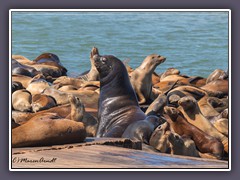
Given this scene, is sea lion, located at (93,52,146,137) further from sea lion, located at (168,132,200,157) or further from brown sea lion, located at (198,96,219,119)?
brown sea lion, located at (198,96,219,119)

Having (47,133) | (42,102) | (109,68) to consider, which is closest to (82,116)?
(109,68)

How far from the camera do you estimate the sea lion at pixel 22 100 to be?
19.8m

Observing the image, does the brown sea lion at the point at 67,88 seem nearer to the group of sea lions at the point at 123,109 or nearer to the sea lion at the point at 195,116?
the group of sea lions at the point at 123,109

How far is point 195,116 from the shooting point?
60.7 feet

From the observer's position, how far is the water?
83.6 ft

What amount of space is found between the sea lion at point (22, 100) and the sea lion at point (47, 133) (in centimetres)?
407

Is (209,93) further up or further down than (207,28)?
further down

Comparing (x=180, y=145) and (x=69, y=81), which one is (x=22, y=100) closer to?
(x=69, y=81)

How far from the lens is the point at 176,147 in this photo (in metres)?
16.2

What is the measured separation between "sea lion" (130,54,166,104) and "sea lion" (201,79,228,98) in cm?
116

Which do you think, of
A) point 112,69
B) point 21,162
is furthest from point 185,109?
point 21,162

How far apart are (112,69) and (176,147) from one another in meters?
3.09

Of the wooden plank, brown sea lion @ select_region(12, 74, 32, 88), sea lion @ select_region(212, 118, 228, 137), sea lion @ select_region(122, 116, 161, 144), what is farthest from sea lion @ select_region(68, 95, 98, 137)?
brown sea lion @ select_region(12, 74, 32, 88)
